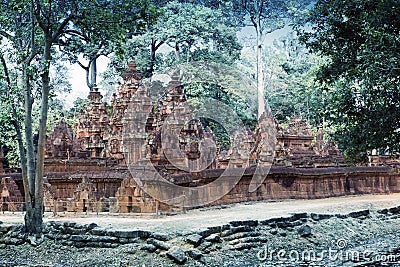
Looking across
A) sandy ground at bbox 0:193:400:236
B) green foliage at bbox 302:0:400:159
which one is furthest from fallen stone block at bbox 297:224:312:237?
green foliage at bbox 302:0:400:159

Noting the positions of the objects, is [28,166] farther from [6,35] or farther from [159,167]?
[159,167]

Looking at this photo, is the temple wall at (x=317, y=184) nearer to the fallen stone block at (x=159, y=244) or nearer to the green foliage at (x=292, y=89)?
the fallen stone block at (x=159, y=244)

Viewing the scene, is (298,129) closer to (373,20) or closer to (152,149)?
(152,149)

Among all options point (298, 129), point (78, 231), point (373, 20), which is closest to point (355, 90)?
point (373, 20)

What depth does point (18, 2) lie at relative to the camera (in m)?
12.2

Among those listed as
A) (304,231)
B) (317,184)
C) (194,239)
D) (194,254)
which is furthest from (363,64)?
(317,184)

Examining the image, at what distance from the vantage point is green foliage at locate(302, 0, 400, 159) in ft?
37.9

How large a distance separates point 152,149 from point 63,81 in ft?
65.9

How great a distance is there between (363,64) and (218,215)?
5741 millimetres

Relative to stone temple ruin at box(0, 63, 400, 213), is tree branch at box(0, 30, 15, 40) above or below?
above

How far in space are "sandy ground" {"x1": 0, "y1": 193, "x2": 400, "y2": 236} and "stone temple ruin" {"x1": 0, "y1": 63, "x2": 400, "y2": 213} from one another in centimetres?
60

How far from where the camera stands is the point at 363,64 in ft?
38.3

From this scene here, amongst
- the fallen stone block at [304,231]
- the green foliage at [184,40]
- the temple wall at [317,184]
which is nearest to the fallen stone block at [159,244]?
the fallen stone block at [304,231]

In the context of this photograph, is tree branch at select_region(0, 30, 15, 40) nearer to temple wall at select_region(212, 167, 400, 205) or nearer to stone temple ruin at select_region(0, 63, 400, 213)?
stone temple ruin at select_region(0, 63, 400, 213)
